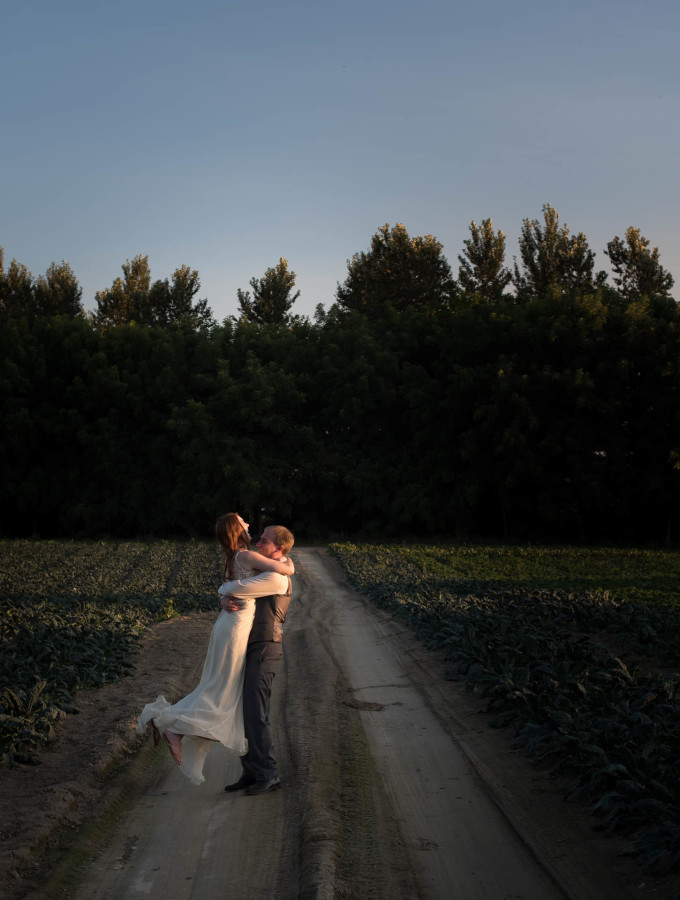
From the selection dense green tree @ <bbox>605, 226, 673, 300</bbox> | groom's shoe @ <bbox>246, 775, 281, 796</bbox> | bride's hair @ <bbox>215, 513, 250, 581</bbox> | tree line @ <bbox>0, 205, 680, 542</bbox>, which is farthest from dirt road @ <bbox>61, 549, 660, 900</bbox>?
dense green tree @ <bbox>605, 226, 673, 300</bbox>

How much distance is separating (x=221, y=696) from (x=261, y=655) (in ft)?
1.39

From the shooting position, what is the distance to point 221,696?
246 inches

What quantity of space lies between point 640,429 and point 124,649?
31.0 m

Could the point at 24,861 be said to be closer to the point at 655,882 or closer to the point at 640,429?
the point at 655,882

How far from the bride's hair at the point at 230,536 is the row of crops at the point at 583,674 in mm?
3045

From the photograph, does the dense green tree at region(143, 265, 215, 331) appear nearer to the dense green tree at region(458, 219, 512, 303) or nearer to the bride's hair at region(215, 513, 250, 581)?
the dense green tree at region(458, 219, 512, 303)

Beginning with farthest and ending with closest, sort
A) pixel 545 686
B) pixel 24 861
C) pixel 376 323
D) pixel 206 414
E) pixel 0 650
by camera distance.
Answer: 1. pixel 376 323
2. pixel 206 414
3. pixel 0 650
4. pixel 545 686
5. pixel 24 861

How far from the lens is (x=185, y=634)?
554 inches

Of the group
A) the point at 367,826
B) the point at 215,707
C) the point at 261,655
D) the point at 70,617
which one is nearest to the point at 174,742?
the point at 215,707

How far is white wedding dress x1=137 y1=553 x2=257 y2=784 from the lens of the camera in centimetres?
612

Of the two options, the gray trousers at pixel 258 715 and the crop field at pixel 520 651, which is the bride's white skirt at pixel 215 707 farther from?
the crop field at pixel 520 651

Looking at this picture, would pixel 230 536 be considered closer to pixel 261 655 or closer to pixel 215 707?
pixel 261 655

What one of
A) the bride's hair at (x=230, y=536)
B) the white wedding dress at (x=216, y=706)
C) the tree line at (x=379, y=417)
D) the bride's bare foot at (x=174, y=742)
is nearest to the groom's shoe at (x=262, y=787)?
the white wedding dress at (x=216, y=706)

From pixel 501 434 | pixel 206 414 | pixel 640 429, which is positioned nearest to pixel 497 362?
pixel 501 434
